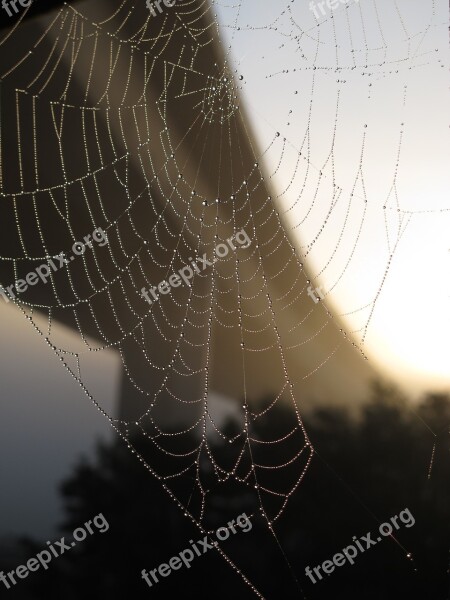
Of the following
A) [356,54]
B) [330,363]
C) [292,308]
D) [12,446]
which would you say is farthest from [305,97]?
[12,446]

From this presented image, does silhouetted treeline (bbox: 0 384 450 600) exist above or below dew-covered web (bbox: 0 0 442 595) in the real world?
below

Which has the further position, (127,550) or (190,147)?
(190,147)

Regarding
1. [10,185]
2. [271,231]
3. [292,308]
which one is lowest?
[292,308]

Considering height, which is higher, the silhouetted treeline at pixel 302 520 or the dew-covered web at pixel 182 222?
the dew-covered web at pixel 182 222

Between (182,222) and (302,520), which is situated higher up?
(182,222)

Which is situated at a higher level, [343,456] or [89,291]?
[89,291]

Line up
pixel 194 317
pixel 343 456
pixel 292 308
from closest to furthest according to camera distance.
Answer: pixel 343 456, pixel 292 308, pixel 194 317

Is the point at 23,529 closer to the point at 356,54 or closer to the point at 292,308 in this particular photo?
the point at 292,308

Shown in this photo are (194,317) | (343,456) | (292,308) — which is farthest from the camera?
(194,317)
